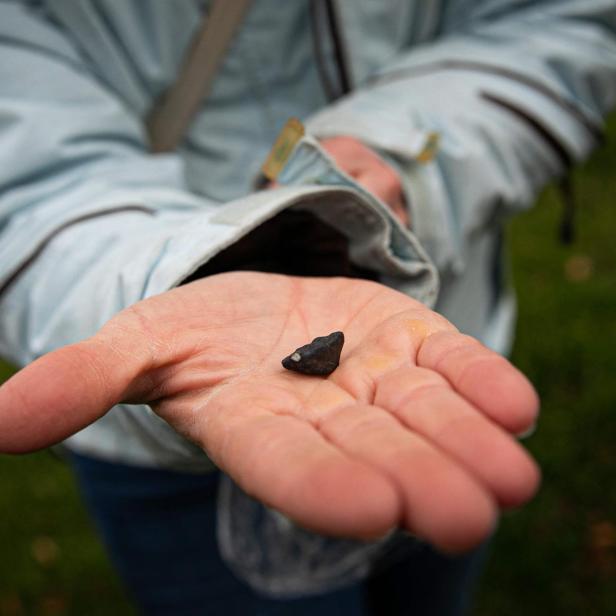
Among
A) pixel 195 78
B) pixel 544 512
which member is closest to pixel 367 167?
pixel 195 78

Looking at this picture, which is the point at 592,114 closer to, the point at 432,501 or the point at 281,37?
the point at 281,37

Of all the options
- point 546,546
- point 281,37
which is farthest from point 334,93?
point 546,546

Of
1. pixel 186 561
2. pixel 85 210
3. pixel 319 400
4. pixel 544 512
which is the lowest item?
pixel 544 512

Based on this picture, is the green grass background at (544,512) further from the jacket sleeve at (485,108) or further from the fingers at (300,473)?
the fingers at (300,473)

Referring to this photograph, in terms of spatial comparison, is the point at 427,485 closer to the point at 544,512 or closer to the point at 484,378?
the point at 484,378

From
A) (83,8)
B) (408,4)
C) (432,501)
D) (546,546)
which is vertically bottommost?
(546,546)

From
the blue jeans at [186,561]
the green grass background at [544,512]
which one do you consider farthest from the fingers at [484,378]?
the green grass background at [544,512]
